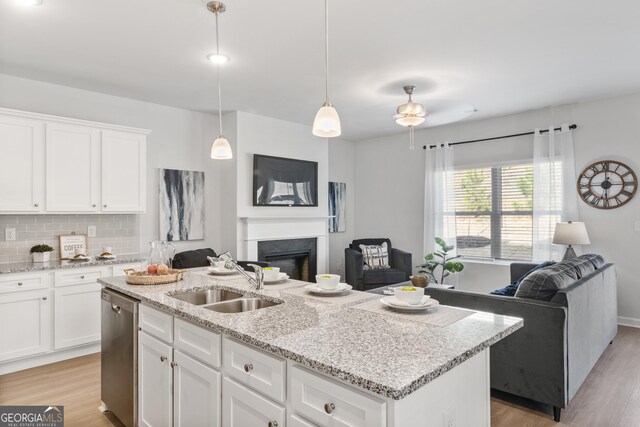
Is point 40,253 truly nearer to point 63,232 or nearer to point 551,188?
point 63,232

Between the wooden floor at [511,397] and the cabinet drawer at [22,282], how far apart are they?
0.70 meters

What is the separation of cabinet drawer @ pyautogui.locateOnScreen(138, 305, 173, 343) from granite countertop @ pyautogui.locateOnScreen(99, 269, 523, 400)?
6 centimetres

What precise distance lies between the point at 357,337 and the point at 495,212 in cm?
474

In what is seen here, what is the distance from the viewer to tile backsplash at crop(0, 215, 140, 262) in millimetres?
3625

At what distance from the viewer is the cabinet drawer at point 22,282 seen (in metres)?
3.19

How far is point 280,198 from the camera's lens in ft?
17.6

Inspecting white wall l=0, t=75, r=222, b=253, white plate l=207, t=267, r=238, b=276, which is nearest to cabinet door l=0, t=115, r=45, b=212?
white wall l=0, t=75, r=222, b=253

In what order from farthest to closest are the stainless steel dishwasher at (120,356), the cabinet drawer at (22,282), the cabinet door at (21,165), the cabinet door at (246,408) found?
the cabinet door at (21,165), the cabinet drawer at (22,282), the stainless steel dishwasher at (120,356), the cabinet door at (246,408)

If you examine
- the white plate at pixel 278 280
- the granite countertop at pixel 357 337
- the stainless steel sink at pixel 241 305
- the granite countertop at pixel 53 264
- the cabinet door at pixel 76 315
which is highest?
the white plate at pixel 278 280

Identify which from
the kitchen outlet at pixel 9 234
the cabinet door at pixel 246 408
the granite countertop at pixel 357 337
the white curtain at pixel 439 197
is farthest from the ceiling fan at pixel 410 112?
the kitchen outlet at pixel 9 234

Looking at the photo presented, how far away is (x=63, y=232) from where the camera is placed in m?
3.91

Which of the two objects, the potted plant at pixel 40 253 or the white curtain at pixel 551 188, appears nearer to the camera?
the potted plant at pixel 40 253

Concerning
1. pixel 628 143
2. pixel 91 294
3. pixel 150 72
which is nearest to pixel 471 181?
pixel 628 143

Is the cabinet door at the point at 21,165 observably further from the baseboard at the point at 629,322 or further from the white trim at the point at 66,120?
the baseboard at the point at 629,322
